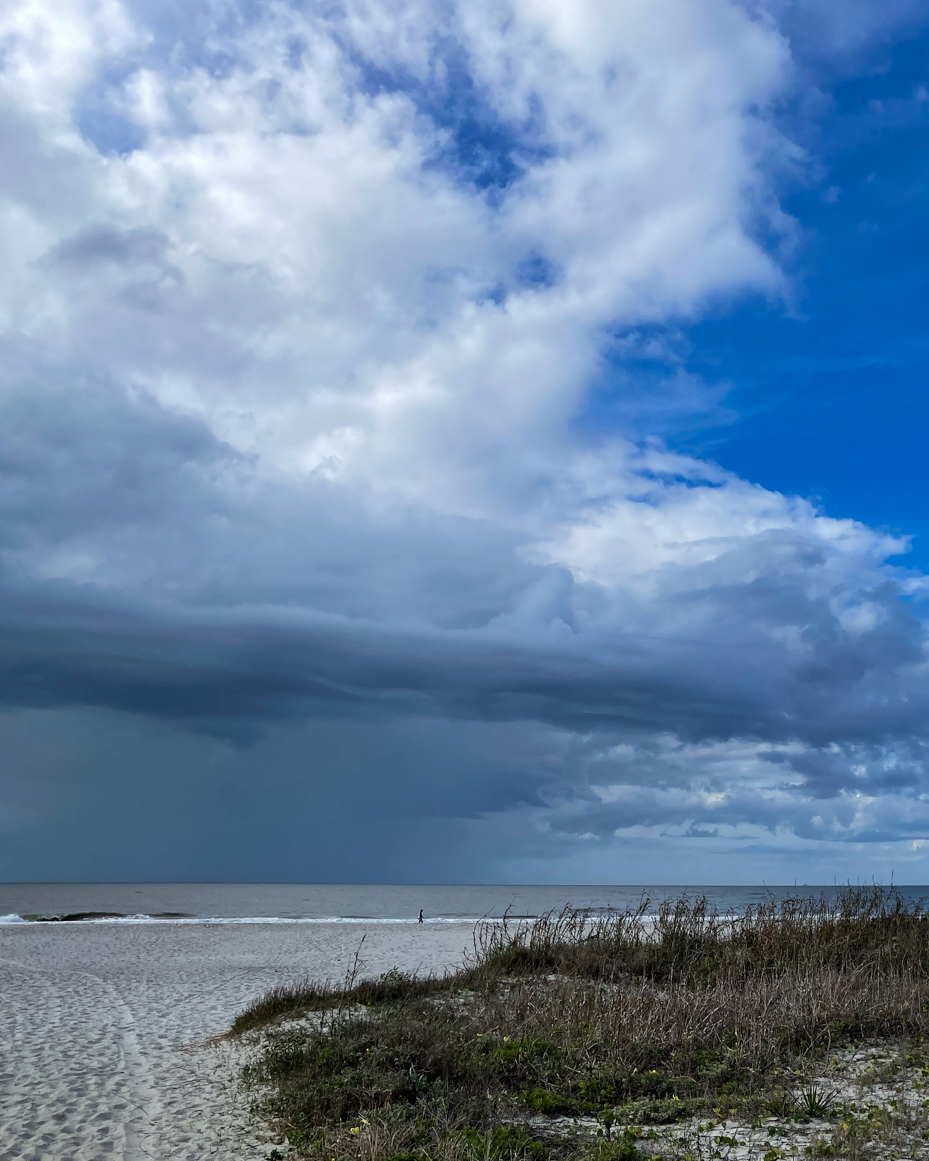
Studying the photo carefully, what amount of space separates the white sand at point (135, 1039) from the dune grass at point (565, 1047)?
0.72 metres

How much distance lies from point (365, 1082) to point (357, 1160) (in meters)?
1.96

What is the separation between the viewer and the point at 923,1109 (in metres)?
7.51

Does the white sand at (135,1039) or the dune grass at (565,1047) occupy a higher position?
the dune grass at (565,1047)

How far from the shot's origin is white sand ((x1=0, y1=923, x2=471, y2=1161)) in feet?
26.7

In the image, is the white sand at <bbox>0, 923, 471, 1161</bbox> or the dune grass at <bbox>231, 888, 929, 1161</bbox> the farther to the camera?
the white sand at <bbox>0, 923, 471, 1161</bbox>

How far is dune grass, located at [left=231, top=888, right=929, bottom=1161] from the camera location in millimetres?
7473

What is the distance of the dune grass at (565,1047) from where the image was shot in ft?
24.5

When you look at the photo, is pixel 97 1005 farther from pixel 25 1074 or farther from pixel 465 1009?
pixel 465 1009

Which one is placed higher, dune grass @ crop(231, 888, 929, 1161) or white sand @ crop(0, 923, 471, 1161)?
dune grass @ crop(231, 888, 929, 1161)

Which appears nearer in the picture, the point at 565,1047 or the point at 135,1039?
the point at 565,1047

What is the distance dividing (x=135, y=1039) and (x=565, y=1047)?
7.58 meters

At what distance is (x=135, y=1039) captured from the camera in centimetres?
1341

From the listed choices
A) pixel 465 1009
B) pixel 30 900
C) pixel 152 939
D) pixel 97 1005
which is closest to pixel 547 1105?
pixel 465 1009

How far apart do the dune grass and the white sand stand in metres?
0.72
